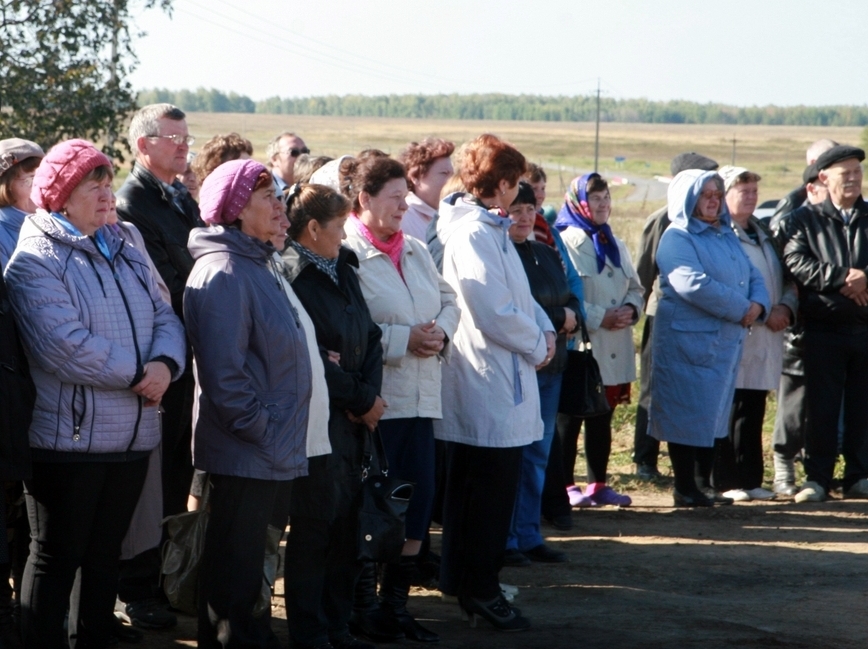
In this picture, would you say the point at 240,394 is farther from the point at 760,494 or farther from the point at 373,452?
the point at 760,494

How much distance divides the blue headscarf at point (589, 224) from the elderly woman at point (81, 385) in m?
3.94

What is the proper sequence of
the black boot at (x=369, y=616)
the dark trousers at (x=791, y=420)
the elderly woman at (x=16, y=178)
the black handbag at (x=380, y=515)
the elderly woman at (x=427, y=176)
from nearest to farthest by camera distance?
the black handbag at (x=380, y=515) < the elderly woman at (x=16, y=178) < the black boot at (x=369, y=616) < the elderly woman at (x=427, y=176) < the dark trousers at (x=791, y=420)

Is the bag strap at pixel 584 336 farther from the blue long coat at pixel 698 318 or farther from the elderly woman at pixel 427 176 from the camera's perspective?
the elderly woman at pixel 427 176

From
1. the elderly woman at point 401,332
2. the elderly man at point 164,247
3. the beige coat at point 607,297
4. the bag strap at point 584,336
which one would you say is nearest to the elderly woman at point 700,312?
the beige coat at point 607,297

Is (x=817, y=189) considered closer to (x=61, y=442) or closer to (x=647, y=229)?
(x=647, y=229)

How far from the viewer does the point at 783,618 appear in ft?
17.2

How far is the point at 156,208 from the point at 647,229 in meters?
4.15

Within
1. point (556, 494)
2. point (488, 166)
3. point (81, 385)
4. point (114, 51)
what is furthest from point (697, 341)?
point (114, 51)

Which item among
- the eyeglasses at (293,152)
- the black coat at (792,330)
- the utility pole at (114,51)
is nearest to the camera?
the black coat at (792,330)

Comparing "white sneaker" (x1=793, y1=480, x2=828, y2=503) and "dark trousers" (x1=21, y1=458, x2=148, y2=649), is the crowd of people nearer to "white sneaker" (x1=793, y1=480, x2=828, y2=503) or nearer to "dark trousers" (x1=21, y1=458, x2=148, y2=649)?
"dark trousers" (x1=21, y1=458, x2=148, y2=649)

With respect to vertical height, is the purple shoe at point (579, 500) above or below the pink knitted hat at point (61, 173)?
below

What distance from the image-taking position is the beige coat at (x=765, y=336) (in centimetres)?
769

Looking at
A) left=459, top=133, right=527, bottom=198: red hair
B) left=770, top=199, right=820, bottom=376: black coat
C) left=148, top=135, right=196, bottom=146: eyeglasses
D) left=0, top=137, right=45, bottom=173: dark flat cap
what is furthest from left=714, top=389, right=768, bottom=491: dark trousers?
left=0, top=137, right=45, bottom=173: dark flat cap

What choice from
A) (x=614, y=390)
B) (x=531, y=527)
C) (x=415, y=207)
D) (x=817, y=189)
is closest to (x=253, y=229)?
(x=415, y=207)
